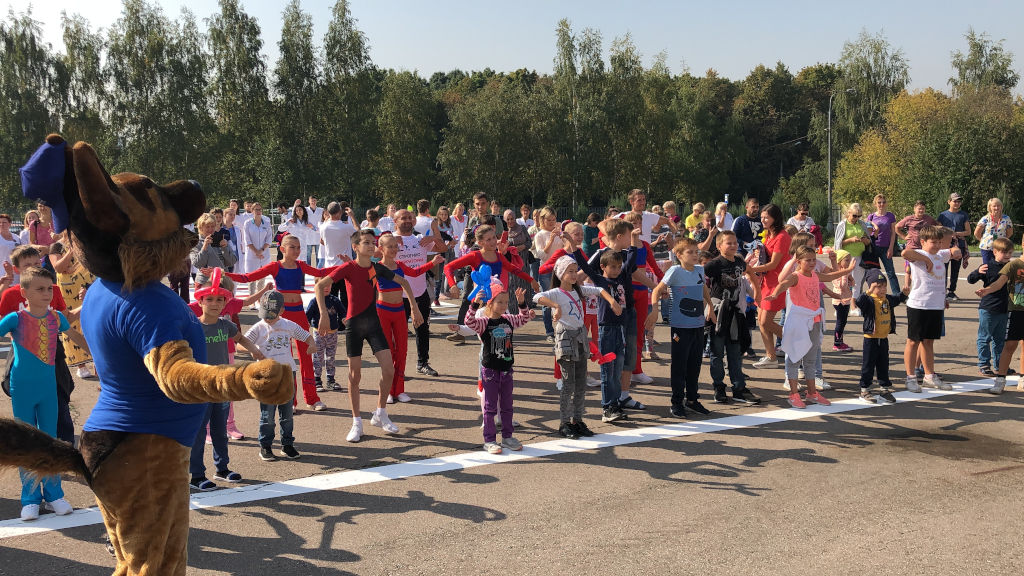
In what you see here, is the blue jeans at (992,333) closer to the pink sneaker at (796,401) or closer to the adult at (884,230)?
the pink sneaker at (796,401)

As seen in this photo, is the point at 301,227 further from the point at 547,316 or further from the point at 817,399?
the point at 817,399

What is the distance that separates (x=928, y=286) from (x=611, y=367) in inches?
155

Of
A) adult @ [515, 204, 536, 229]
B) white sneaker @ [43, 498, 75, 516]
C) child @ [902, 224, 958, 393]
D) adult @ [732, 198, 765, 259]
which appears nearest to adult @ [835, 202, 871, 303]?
adult @ [732, 198, 765, 259]

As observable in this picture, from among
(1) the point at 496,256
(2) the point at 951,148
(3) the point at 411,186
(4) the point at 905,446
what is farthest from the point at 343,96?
(4) the point at 905,446

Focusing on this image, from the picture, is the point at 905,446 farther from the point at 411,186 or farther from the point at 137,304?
the point at 411,186

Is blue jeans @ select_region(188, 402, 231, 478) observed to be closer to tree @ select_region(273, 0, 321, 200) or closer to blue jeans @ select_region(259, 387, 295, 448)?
blue jeans @ select_region(259, 387, 295, 448)

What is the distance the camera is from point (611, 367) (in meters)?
7.49

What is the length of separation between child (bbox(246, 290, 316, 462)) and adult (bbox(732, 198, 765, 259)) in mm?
7151

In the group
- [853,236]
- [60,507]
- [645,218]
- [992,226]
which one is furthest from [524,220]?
[60,507]

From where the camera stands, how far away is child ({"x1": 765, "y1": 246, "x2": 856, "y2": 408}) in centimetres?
802

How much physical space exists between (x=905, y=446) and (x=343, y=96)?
4551 cm

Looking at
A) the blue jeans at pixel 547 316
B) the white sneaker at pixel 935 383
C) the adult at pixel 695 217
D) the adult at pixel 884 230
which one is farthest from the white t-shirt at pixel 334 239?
the adult at pixel 884 230

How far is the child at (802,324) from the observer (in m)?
8.02

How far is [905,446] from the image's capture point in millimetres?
6652
